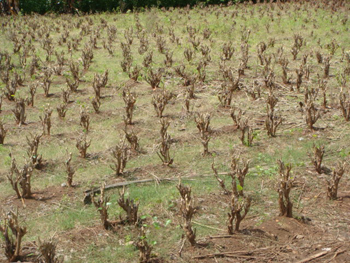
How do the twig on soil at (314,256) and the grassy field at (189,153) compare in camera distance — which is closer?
the twig on soil at (314,256)

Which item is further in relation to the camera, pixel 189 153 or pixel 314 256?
pixel 189 153

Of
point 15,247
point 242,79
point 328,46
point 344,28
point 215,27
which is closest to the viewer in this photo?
point 15,247

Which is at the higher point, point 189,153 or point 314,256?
point 189,153

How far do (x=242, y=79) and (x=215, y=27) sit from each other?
22.5 ft

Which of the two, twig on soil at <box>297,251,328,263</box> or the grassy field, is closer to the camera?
twig on soil at <box>297,251,328,263</box>

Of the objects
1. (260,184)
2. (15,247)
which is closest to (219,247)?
(260,184)

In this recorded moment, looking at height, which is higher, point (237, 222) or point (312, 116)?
point (312, 116)

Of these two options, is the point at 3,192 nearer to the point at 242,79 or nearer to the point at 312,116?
the point at 312,116

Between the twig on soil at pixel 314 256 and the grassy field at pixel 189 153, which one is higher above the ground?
the grassy field at pixel 189 153

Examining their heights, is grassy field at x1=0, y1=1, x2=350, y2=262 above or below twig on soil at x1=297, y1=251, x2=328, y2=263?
above

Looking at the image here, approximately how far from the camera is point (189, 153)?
6.58 m

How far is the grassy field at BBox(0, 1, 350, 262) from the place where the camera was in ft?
14.4

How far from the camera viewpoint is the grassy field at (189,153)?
14.4ft

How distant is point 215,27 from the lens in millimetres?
16203
